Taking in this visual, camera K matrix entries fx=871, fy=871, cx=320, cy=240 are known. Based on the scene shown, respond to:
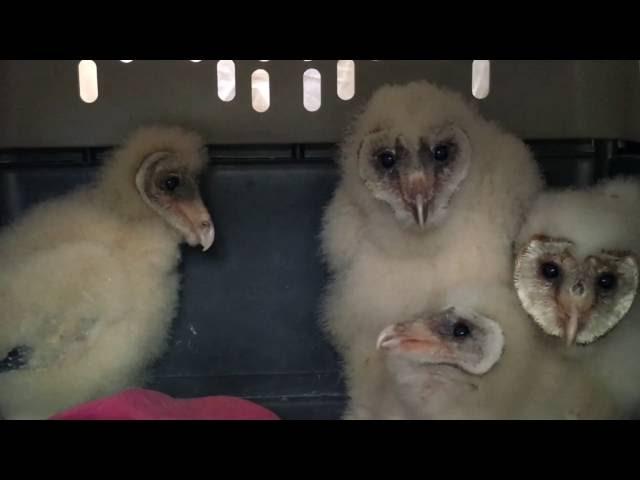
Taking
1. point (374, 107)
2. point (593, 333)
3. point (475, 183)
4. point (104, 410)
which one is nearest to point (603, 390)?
point (593, 333)

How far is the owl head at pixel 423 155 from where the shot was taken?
1685mm

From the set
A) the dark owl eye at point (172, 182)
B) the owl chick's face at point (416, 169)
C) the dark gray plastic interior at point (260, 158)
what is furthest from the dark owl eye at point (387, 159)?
the dark owl eye at point (172, 182)

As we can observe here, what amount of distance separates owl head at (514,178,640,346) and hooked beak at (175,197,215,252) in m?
0.66

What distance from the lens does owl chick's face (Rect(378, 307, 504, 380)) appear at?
1.56 meters

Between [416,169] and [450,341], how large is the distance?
0.34 m

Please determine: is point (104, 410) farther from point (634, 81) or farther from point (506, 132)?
point (634, 81)

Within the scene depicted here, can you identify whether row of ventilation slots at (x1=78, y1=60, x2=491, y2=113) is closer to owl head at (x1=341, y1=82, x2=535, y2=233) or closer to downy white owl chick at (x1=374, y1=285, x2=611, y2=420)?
owl head at (x1=341, y1=82, x2=535, y2=233)

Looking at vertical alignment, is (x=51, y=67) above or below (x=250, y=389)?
Answer: above

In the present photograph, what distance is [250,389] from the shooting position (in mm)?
2033

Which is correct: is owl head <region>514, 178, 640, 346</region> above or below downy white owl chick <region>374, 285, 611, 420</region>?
above

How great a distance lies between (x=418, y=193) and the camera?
1672 millimetres

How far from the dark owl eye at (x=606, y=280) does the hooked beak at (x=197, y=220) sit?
2.64ft

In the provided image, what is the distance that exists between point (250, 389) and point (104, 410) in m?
0.58

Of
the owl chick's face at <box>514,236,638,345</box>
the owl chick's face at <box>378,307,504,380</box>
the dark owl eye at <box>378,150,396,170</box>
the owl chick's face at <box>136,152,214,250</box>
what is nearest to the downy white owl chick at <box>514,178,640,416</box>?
the owl chick's face at <box>514,236,638,345</box>
